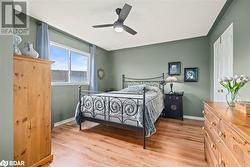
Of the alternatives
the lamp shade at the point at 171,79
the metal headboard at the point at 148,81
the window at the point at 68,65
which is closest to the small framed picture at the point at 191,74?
the lamp shade at the point at 171,79

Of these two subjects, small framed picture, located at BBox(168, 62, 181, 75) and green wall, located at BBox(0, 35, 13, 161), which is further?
small framed picture, located at BBox(168, 62, 181, 75)

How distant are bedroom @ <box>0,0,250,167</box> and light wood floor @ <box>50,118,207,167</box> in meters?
0.02

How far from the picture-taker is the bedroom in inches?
62.6

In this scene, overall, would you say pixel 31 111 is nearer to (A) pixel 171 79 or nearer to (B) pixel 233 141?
(B) pixel 233 141

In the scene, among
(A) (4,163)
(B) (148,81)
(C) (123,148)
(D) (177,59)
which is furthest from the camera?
(B) (148,81)

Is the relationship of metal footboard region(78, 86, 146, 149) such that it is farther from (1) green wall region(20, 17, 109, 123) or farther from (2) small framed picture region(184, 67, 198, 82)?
(2) small framed picture region(184, 67, 198, 82)

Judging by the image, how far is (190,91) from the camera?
4.54 metres

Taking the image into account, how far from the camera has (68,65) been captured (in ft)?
14.1

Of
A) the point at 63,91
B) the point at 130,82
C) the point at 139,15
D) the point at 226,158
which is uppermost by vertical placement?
the point at 139,15

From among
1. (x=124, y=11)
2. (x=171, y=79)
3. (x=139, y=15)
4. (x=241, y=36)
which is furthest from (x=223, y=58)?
(x=124, y=11)

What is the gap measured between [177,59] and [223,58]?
5.59 feet

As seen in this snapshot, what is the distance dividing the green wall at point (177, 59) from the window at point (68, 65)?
152cm

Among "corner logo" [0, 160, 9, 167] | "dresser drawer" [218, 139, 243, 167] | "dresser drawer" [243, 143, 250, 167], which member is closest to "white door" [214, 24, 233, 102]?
"dresser drawer" [218, 139, 243, 167]

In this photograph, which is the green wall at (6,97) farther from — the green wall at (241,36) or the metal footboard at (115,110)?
the green wall at (241,36)
